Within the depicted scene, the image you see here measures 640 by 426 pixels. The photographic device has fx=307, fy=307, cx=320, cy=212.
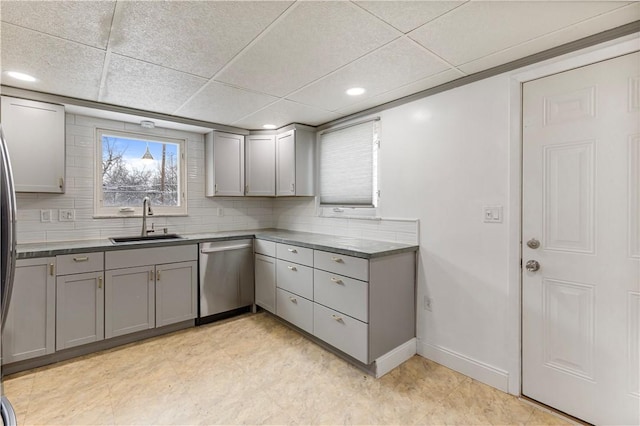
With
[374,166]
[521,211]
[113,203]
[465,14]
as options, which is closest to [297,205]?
[374,166]

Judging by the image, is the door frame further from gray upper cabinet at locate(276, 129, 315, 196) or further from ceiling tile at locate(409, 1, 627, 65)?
gray upper cabinet at locate(276, 129, 315, 196)

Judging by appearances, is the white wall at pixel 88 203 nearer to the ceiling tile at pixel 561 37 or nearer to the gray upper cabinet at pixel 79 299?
the gray upper cabinet at pixel 79 299

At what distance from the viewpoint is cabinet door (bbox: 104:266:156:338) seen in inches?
105

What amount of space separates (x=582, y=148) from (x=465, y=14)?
1.07 metres

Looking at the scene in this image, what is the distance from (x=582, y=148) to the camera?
5.98 ft

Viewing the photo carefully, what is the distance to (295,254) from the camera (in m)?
2.96

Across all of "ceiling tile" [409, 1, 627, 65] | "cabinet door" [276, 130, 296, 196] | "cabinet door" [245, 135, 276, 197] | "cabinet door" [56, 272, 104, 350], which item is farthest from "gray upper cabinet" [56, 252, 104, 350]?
"ceiling tile" [409, 1, 627, 65]

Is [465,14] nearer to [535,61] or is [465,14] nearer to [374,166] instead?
[535,61]

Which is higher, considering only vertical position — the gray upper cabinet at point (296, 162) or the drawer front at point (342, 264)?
the gray upper cabinet at point (296, 162)

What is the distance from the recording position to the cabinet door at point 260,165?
3.89 meters

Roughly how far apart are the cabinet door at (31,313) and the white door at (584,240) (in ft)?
11.5

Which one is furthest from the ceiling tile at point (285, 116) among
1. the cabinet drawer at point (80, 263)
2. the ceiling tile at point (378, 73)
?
the cabinet drawer at point (80, 263)

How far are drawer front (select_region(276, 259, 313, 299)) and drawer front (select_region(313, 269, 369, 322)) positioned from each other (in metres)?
0.09

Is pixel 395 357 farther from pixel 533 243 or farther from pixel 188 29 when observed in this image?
pixel 188 29
